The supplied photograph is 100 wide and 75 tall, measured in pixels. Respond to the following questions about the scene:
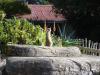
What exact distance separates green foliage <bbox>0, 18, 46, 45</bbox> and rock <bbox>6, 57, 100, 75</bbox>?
5931 millimetres

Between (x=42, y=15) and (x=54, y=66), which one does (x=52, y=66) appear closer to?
(x=54, y=66)

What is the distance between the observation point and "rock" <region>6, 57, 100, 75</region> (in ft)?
19.3

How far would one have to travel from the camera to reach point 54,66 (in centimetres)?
593

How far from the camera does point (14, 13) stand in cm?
2848

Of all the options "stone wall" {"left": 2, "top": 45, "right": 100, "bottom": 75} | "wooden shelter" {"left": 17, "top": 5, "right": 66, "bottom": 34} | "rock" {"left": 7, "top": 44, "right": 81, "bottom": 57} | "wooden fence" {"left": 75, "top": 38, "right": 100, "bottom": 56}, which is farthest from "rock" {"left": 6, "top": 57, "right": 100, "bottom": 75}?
"wooden shelter" {"left": 17, "top": 5, "right": 66, "bottom": 34}

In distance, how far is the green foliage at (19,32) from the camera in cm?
1274

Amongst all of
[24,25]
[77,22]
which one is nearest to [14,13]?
[77,22]

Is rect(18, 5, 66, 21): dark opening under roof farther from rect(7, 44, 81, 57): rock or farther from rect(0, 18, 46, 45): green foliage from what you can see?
rect(7, 44, 81, 57): rock

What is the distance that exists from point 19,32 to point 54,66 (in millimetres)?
7677

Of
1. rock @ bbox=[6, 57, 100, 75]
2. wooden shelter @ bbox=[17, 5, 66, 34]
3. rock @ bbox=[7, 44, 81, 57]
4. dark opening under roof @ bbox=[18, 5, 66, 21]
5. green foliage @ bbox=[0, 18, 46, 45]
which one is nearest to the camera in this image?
rock @ bbox=[6, 57, 100, 75]

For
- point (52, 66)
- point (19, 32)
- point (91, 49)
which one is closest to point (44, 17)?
point (19, 32)

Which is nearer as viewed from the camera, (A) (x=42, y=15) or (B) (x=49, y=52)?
(B) (x=49, y=52)

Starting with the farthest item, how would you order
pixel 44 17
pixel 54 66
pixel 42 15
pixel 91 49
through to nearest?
pixel 42 15 → pixel 44 17 → pixel 91 49 → pixel 54 66

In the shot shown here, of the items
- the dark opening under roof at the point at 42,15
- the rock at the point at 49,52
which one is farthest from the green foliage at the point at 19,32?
the dark opening under roof at the point at 42,15
